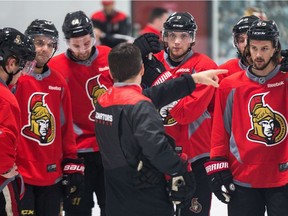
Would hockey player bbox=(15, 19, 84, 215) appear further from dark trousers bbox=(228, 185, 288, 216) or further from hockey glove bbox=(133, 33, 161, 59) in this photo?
dark trousers bbox=(228, 185, 288, 216)

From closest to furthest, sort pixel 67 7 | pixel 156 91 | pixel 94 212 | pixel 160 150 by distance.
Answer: pixel 160 150
pixel 156 91
pixel 94 212
pixel 67 7

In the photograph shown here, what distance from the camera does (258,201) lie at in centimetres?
404

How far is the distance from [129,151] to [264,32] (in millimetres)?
979

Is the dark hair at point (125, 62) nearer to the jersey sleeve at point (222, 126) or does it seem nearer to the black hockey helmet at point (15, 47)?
the black hockey helmet at point (15, 47)

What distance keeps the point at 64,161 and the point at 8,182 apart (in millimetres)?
705

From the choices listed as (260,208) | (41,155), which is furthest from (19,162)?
(260,208)

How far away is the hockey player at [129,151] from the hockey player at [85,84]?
1028mm

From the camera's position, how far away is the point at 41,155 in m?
4.31

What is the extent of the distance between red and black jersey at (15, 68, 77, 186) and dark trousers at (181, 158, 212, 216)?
0.74 metres

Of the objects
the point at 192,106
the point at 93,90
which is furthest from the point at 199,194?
the point at 93,90

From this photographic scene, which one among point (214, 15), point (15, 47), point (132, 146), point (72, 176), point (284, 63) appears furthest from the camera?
point (214, 15)

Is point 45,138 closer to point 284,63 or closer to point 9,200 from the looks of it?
point 9,200

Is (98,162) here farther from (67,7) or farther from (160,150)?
(67,7)

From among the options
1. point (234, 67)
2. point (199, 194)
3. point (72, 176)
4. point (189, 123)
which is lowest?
point (199, 194)
